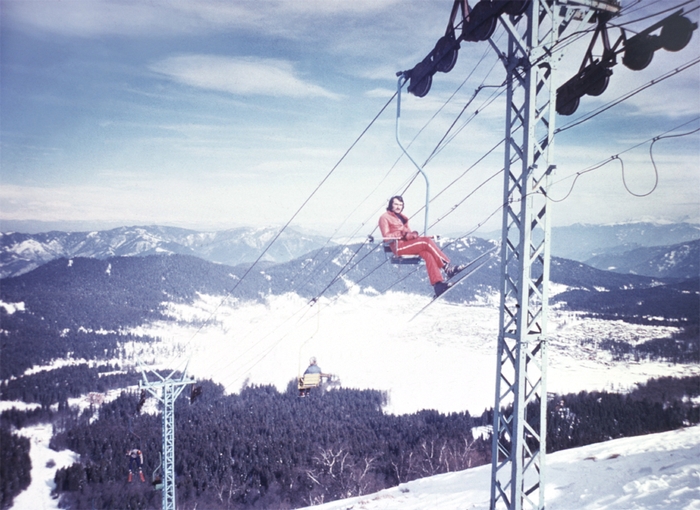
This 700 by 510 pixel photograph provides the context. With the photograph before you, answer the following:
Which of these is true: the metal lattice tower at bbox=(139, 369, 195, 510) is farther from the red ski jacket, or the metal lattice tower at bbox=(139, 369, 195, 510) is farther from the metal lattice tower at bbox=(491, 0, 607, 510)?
the metal lattice tower at bbox=(491, 0, 607, 510)

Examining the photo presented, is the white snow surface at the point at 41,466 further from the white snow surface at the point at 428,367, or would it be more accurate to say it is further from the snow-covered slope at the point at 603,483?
the snow-covered slope at the point at 603,483

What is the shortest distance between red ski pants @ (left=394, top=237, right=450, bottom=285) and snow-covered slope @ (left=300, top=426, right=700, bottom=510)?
35.1ft

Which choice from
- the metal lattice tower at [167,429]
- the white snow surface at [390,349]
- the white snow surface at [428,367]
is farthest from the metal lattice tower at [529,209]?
the white snow surface at [390,349]

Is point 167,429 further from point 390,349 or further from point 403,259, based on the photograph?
point 390,349

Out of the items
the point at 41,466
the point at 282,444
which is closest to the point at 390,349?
the point at 282,444

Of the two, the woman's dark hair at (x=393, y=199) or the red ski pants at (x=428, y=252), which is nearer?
the red ski pants at (x=428, y=252)

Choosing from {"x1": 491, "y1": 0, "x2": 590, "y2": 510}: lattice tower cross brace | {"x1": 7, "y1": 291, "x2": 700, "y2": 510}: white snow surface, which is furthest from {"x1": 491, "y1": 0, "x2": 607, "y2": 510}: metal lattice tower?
{"x1": 7, "y1": 291, "x2": 700, "y2": 510}: white snow surface

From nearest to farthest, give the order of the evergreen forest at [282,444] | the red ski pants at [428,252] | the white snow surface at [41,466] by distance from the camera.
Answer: the red ski pants at [428,252]
the evergreen forest at [282,444]
the white snow surface at [41,466]

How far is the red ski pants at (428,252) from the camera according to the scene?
7895mm

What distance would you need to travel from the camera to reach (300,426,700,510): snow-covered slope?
42.5 feet

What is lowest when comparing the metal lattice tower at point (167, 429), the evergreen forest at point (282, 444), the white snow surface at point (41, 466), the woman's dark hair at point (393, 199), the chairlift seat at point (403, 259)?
the white snow surface at point (41, 466)

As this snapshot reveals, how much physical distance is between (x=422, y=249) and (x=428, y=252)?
135mm

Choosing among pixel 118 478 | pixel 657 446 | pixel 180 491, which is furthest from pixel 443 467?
pixel 118 478

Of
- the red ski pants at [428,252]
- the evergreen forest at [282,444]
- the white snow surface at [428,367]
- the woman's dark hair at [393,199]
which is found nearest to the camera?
the red ski pants at [428,252]
